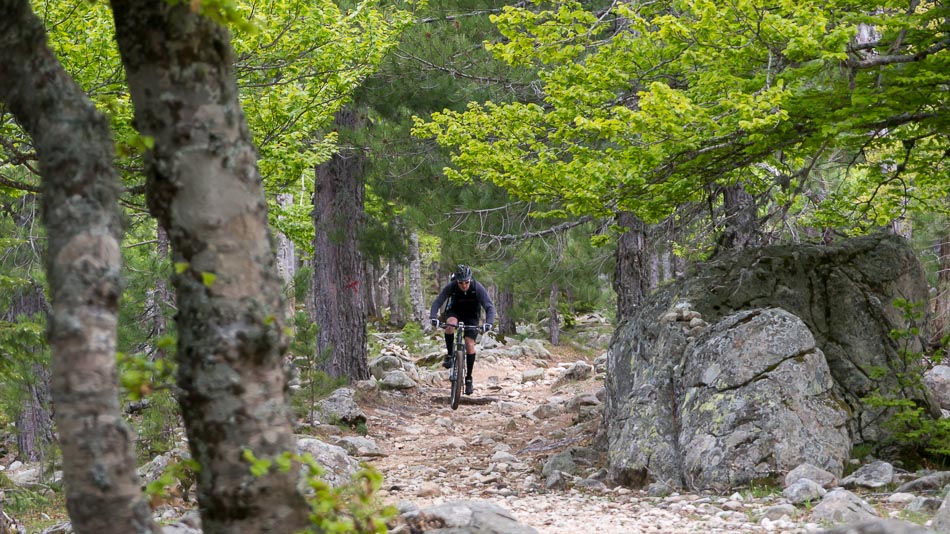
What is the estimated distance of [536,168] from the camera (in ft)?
26.6

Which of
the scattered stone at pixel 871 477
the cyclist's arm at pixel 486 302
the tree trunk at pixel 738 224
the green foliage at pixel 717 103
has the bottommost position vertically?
the scattered stone at pixel 871 477

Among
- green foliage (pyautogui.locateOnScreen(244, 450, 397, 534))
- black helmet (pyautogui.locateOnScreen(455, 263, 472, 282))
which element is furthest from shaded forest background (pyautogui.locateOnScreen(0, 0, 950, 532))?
black helmet (pyautogui.locateOnScreen(455, 263, 472, 282))

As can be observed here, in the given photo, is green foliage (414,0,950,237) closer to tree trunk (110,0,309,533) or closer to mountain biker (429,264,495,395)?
mountain biker (429,264,495,395)

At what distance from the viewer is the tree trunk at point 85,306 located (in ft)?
8.08

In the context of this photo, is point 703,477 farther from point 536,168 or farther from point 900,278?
point 900,278

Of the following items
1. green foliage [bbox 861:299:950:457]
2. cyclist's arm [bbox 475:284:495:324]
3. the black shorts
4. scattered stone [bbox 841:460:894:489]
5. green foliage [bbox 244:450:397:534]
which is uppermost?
cyclist's arm [bbox 475:284:495:324]

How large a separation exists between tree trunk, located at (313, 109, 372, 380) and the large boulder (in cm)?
616

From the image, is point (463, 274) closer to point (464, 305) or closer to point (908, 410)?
point (464, 305)

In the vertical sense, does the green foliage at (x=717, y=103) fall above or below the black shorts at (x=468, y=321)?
above

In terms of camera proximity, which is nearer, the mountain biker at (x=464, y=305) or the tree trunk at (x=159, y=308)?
the mountain biker at (x=464, y=305)

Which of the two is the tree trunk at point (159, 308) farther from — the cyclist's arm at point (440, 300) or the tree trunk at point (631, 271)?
the tree trunk at point (631, 271)

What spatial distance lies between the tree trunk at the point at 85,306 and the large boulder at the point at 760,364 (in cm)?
605

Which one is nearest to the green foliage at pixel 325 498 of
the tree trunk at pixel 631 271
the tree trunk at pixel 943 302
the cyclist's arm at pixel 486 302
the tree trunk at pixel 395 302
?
the cyclist's arm at pixel 486 302

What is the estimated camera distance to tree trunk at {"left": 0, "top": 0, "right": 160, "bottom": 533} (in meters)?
2.46
